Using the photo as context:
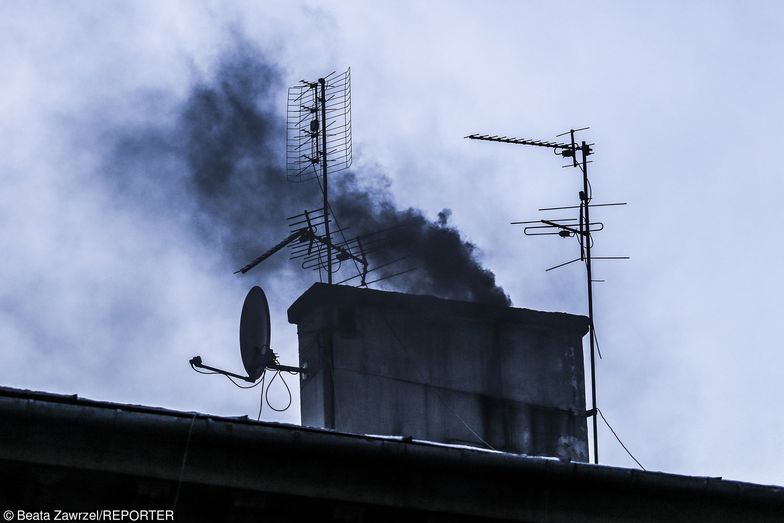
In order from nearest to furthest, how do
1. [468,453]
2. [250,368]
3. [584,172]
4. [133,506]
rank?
[133,506] < [468,453] < [250,368] < [584,172]

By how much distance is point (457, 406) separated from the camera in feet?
73.4

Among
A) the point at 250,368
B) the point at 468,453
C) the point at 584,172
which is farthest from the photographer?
the point at 584,172

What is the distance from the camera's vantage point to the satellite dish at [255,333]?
21.7m

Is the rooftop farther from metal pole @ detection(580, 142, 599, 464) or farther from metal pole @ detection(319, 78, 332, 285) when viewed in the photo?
metal pole @ detection(319, 78, 332, 285)

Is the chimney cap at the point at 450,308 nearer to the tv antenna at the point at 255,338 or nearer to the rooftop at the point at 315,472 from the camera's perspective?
the tv antenna at the point at 255,338

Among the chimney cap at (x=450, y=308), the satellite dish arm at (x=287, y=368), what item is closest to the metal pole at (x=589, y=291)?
the chimney cap at (x=450, y=308)

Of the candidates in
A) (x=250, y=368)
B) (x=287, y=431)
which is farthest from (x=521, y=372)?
(x=287, y=431)

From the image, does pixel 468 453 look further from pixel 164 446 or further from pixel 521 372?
pixel 521 372

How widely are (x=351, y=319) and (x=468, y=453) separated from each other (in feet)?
26.7

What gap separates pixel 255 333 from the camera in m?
21.9

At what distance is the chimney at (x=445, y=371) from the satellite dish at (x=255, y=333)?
1.13 meters

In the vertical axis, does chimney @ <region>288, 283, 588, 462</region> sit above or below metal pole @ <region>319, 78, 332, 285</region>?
below

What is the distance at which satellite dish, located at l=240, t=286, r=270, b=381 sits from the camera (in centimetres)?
2169

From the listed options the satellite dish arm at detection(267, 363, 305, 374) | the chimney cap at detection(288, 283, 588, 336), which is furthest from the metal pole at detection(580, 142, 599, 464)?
the satellite dish arm at detection(267, 363, 305, 374)
